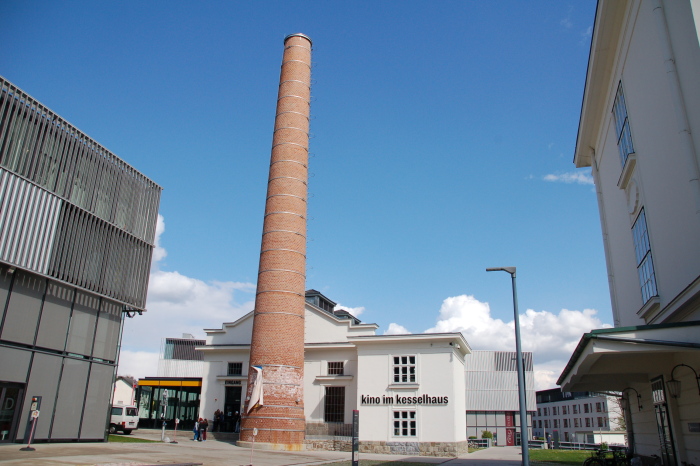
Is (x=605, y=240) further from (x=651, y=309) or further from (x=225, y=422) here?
(x=225, y=422)

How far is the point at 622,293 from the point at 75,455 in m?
19.2

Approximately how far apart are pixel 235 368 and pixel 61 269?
16034 millimetres

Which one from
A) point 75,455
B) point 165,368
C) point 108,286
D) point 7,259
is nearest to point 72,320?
point 108,286

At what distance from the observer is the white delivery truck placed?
30.5 metres

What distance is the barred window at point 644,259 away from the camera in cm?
1445

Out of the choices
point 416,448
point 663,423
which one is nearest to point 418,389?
point 416,448

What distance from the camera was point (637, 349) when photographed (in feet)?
30.3

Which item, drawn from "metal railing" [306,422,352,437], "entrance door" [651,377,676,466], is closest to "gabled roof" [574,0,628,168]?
"entrance door" [651,377,676,466]

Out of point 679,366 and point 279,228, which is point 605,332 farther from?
point 279,228

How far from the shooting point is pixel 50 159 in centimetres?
2080

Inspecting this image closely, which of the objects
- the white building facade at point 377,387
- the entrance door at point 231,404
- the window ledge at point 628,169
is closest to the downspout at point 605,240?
the window ledge at point 628,169

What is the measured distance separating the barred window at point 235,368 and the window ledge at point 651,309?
25.7 m

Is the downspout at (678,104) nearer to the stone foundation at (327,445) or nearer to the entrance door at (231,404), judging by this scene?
the stone foundation at (327,445)

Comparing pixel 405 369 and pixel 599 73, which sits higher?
pixel 599 73
